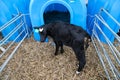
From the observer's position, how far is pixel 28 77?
2240mm

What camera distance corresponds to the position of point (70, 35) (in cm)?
207

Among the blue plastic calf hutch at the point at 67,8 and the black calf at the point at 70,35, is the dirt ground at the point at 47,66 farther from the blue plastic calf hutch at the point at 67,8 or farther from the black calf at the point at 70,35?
the blue plastic calf hutch at the point at 67,8

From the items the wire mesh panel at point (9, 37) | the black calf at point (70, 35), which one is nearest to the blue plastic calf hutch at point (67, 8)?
the wire mesh panel at point (9, 37)

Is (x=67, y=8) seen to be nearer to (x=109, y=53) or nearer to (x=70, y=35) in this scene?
(x=70, y=35)

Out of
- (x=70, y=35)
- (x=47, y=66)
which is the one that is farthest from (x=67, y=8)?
(x=47, y=66)

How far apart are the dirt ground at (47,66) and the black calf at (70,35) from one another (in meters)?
0.19

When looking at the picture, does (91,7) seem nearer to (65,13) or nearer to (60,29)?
(65,13)

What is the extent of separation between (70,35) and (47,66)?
Result: 702 millimetres

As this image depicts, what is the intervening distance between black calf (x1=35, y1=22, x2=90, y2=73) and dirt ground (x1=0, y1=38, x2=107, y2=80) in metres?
0.19

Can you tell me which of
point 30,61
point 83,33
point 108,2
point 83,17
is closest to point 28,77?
point 30,61

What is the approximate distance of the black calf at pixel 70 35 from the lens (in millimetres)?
2013

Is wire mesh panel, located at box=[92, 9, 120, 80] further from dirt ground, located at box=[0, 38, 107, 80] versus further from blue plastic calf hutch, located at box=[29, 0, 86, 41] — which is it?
blue plastic calf hutch, located at box=[29, 0, 86, 41]

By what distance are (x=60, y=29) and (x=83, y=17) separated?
29.9 inches

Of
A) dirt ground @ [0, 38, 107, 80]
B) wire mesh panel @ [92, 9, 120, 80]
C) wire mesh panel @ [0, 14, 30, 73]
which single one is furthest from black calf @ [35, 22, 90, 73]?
wire mesh panel @ [0, 14, 30, 73]
